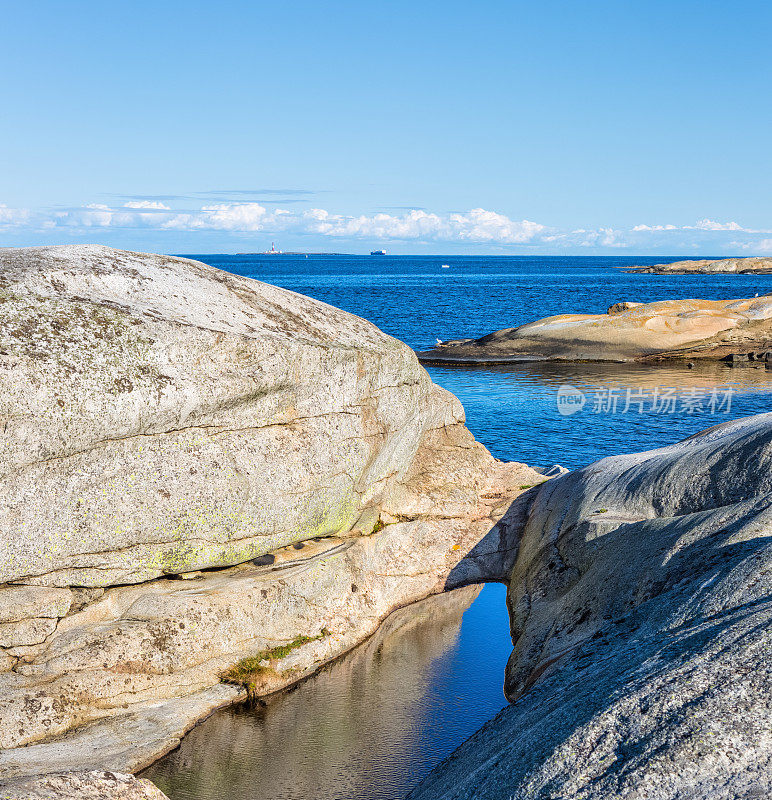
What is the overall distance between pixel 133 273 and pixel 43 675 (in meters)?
6.10

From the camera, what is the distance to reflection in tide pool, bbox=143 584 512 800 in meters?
9.77

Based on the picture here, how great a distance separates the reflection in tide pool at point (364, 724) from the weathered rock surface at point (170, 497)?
0.44 meters

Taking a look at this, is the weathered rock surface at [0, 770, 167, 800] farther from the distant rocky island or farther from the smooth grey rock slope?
the smooth grey rock slope

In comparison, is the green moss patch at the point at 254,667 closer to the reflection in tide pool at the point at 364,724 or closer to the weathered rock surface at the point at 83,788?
the reflection in tide pool at the point at 364,724

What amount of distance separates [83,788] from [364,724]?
13.9ft

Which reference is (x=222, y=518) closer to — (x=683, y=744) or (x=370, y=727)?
(x=370, y=727)

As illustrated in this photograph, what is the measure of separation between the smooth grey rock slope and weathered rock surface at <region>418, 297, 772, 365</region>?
3332 centimetres

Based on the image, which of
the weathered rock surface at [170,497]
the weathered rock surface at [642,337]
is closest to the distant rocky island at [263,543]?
the weathered rock surface at [170,497]

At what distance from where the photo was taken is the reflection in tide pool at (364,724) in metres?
9.77

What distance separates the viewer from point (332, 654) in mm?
12938

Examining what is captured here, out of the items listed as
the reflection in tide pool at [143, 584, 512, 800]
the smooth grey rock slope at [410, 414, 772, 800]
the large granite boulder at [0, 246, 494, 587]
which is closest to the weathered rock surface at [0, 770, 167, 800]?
the reflection in tide pool at [143, 584, 512, 800]

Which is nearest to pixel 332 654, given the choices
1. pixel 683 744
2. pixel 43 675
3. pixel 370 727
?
pixel 370 727

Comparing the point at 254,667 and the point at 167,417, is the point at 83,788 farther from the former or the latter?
the point at 167,417

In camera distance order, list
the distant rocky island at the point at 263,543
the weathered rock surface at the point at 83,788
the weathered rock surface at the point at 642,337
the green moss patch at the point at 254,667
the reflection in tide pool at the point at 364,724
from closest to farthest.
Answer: the weathered rock surface at the point at 83,788 < the distant rocky island at the point at 263,543 < the reflection in tide pool at the point at 364,724 < the green moss patch at the point at 254,667 < the weathered rock surface at the point at 642,337
